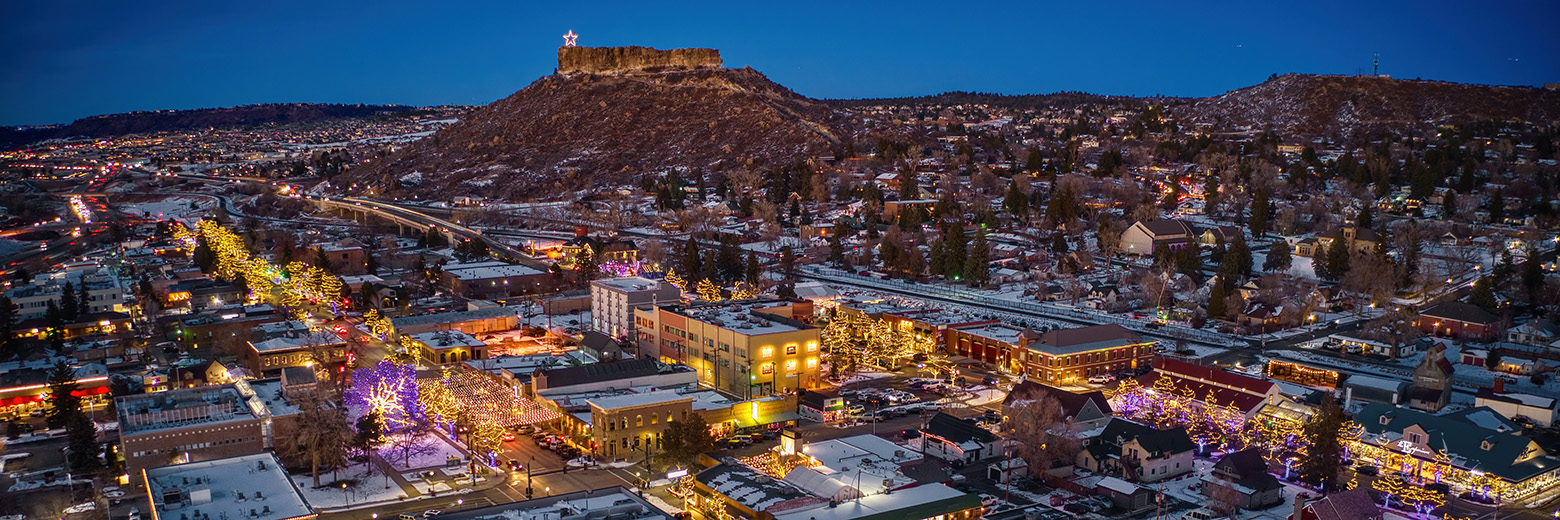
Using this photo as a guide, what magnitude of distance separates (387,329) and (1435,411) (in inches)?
1395

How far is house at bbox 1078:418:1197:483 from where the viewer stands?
26.6 metres

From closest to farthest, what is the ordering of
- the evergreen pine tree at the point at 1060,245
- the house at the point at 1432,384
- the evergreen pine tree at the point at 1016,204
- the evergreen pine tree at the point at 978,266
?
the house at the point at 1432,384 < the evergreen pine tree at the point at 978,266 < the evergreen pine tree at the point at 1060,245 < the evergreen pine tree at the point at 1016,204

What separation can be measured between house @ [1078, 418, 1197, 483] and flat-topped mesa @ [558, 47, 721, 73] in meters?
93.8

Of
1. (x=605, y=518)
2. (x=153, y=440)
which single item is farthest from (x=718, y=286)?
(x=605, y=518)

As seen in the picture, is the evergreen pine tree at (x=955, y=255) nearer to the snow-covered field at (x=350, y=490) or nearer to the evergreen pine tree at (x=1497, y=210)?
the evergreen pine tree at (x=1497, y=210)

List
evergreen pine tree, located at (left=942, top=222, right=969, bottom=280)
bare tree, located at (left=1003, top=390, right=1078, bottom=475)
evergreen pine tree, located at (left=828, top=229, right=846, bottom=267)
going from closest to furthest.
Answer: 1. bare tree, located at (left=1003, top=390, right=1078, bottom=475)
2. evergreen pine tree, located at (left=942, top=222, right=969, bottom=280)
3. evergreen pine tree, located at (left=828, top=229, right=846, bottom=267)

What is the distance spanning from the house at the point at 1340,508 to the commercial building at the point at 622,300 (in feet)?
77.7

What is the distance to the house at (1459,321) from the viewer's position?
39.5 m

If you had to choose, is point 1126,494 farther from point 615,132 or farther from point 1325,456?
point 615,132

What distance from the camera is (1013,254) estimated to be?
2287 inches

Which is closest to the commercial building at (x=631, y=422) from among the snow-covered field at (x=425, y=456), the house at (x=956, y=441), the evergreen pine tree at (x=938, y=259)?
the snow-covered field at (x=425, y=456)

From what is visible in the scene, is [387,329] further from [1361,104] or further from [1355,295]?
[1361,104]

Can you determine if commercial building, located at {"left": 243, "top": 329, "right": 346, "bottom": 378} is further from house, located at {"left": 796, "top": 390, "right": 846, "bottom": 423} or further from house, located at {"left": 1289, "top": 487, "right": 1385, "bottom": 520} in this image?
house, located at {"left": 1289, "top": 487, "right": 1385, "bottom": 520}

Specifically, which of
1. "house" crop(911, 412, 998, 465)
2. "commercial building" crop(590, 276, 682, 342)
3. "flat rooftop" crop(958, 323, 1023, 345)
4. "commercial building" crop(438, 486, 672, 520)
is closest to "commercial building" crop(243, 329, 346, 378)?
"commercial building" crop(590, 276, 682, 342)
